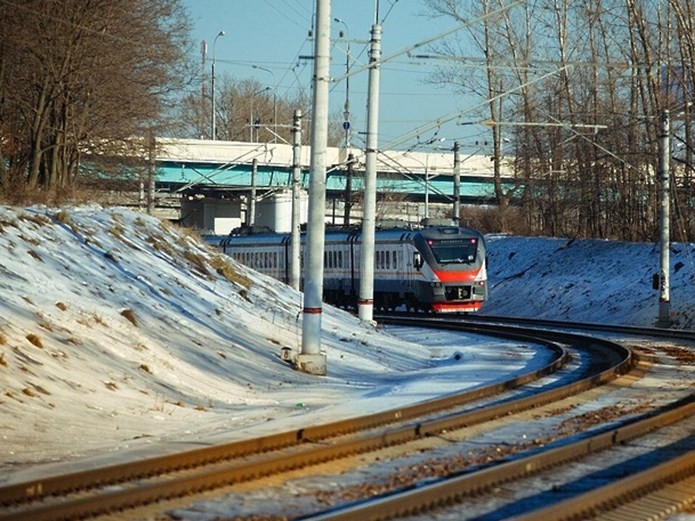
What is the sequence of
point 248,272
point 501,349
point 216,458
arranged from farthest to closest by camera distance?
point 248,272, point 501,349, point 216,458

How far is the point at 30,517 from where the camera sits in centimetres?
805

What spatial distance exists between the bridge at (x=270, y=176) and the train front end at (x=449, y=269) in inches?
1173

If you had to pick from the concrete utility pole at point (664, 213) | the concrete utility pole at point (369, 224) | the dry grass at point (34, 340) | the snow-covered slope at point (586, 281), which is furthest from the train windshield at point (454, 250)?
the dry grass at point (34, 340)

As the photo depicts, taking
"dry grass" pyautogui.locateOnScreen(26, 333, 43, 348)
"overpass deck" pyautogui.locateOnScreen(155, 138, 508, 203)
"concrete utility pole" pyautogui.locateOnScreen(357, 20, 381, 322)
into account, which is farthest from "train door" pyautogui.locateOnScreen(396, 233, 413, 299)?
"dry grass" pyautogui.locateOnScreen(26, 333, 43, 348)

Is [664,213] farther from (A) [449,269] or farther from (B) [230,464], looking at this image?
(B) [230,464]

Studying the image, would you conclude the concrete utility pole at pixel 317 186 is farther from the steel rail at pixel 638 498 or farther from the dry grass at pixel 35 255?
the steel rail at pixel 638 498

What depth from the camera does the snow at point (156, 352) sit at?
44.7ft

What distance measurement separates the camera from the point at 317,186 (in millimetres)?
20422

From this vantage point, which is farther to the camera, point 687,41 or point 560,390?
point 687,41

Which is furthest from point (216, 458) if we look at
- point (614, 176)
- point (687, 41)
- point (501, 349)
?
point (614, 176)

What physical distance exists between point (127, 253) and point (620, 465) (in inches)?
582

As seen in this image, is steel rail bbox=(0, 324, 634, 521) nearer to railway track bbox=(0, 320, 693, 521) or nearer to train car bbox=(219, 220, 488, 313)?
railway track bbox=(0, 320, 693, 521)

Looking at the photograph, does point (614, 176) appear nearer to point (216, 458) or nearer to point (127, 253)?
point (127, 253)

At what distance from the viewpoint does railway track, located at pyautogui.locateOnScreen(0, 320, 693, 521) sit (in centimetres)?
888
